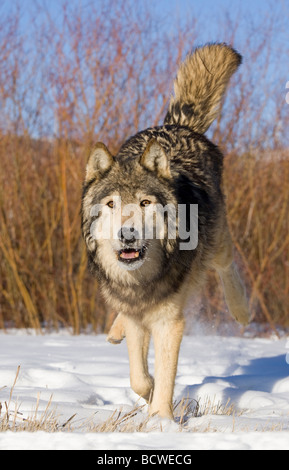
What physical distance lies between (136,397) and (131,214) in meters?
1.52

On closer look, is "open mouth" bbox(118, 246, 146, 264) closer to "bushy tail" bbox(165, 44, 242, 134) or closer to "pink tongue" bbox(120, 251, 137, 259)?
"pink tongue" bbox(120, 251, 137, 259)

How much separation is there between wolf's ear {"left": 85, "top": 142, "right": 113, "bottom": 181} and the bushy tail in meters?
1.40

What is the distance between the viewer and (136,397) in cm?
421

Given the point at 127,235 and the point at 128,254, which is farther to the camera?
the point at 128,254

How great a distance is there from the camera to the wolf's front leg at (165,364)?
3.44 meters

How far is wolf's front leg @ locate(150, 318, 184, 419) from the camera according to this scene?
344 centimetres

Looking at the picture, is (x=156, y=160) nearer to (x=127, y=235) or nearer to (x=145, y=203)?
(x=145, y=203)

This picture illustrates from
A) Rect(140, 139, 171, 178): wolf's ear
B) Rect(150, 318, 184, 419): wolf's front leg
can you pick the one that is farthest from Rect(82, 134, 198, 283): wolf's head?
Rect(150, 318, 184, 419): wolf's front leg

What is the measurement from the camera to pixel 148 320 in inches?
144
